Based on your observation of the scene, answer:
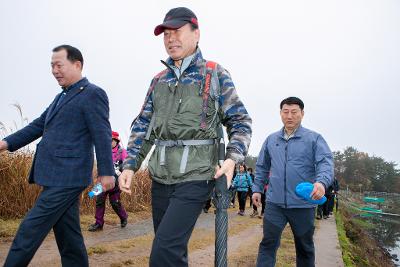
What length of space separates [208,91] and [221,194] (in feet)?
2.35

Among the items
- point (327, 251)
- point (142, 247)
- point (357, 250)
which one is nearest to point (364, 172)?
point (357, 250)

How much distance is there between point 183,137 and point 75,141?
3.85 feet

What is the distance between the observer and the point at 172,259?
7.06ft

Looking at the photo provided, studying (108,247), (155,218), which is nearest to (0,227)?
(108,247)

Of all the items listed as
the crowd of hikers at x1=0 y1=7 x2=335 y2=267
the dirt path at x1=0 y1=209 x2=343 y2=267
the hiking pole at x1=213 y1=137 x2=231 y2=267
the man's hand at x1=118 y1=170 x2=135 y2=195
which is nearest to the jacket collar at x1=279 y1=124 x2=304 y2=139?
the crowd of hikers at x1=0 y1=7 x2=335 y2=267

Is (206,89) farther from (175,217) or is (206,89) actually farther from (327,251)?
(327,251)

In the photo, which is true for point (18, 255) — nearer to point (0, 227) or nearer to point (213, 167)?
point (213, 167)

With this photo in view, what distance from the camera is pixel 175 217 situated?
7.34 ft

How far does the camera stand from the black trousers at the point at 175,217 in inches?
84.7

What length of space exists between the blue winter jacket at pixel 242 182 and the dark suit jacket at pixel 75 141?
11315 mm

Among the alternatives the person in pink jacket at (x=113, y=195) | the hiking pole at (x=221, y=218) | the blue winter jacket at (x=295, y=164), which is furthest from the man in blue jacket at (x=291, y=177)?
the person in pink jacket at (x=113, y=195)

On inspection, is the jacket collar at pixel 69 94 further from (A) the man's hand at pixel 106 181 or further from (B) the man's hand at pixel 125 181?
(B) the man's hand at pixel 125 181

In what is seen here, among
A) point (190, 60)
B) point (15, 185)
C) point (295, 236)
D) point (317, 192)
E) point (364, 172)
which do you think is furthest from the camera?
point (364, 172)

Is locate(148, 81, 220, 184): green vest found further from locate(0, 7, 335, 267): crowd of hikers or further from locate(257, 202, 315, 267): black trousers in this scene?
locate(257, 202, 315, 267): black trousers
